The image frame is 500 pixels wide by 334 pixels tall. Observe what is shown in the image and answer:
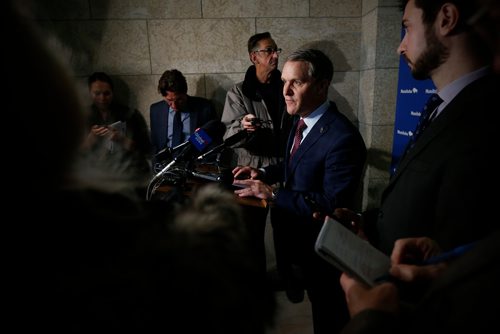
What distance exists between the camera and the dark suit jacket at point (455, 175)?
0.83 m

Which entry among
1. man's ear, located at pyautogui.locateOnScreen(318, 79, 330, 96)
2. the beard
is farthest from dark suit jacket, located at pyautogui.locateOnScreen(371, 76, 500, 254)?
man's ear, located at pyautogui.locateOnScreen(318, 79, 330, 96)

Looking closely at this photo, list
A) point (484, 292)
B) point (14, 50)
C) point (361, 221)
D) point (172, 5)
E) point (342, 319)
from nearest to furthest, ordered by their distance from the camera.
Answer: point (14, 50), point (484, 292), point (361, 221), point (342, 319), point (172, 5)

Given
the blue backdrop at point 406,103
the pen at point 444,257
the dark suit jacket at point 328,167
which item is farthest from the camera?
the blue backdrop at point 406,103

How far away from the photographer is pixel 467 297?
43 centimetres

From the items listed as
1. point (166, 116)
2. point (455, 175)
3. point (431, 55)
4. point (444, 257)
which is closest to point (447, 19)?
point (431, 55)

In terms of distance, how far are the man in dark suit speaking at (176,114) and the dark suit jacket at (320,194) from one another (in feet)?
4.44

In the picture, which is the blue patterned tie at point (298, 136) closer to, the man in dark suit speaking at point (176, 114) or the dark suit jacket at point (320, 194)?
the dark suit jacket at point (320, 194)

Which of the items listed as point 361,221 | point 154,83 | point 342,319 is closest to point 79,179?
point 361,221

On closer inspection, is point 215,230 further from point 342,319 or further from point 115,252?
point 342,319

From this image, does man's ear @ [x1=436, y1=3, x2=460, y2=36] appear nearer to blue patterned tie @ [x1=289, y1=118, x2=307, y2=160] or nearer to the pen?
the pen

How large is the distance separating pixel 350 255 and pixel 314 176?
2.94 feet

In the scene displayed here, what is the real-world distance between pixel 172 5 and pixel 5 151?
129 inches

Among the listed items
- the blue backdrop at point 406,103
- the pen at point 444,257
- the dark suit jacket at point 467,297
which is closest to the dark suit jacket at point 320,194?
the pen at point 444,257

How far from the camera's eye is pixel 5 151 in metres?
0.31
